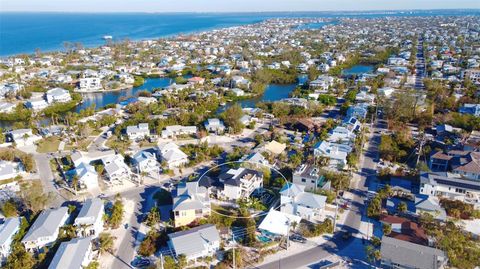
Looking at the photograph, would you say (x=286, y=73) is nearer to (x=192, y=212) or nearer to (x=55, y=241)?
(x=192, y=212)

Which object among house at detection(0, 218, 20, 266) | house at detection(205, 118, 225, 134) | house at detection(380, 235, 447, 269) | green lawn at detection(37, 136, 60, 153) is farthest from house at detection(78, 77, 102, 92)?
house at detection(380, 235, 447, 269)

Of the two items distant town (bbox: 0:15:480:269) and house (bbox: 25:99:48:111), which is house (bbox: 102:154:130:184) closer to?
distant town (bbox: 0:15:480:269)

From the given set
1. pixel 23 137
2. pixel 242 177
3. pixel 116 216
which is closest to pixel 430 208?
pixel 242 177

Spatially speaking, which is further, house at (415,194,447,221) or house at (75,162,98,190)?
house at (75,162,98,190)

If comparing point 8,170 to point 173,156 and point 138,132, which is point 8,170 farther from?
point 173,156

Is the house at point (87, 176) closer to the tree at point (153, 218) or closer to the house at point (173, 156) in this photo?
the house at point (173, 156)
